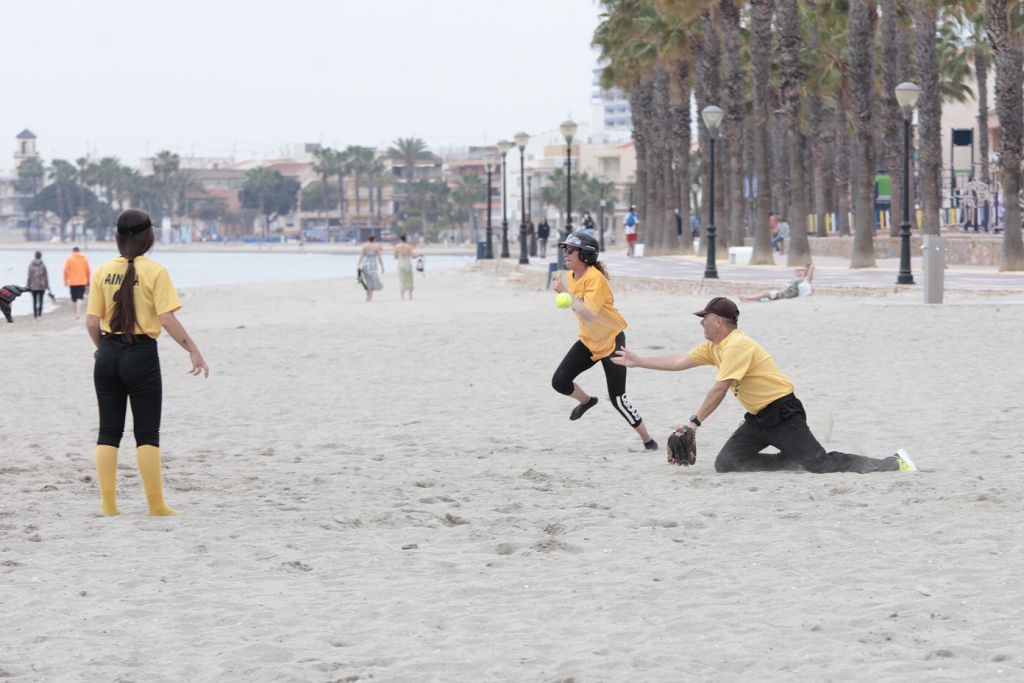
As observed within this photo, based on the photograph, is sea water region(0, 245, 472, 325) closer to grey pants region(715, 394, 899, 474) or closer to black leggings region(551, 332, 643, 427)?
black leggings region(551, 332, 643, 427)

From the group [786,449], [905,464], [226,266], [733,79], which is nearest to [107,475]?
[786,449]

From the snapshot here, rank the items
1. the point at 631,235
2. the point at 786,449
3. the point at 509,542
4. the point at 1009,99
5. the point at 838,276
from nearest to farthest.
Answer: the point at 509,542 → the point at 786,449 → the point at 1009,99 → the point at 838,276 → the point at 631,235

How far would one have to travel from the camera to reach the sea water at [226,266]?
229 ft

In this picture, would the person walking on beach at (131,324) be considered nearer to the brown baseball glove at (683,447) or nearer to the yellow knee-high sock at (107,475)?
the yellow knee-high sock at (107,475)

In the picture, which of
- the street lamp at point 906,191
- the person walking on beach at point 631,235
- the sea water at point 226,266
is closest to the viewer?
the street lamp at point 906,191

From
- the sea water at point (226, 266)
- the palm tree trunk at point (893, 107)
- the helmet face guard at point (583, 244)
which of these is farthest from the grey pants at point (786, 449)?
the palm tree trunk at point (893, 107)

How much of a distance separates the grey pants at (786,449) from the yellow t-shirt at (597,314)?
1.21 m

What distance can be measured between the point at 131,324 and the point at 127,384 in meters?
0.30

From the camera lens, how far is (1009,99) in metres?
28.1

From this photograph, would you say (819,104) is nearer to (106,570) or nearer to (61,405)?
(61,405)

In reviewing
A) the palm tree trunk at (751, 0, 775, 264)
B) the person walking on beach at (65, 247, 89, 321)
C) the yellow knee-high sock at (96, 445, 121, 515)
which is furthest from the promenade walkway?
the yellow knee-high sock at (96, 445, 121, 515)

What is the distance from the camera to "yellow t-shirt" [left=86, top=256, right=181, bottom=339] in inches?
283

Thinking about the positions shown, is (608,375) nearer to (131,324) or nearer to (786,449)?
(786,449)

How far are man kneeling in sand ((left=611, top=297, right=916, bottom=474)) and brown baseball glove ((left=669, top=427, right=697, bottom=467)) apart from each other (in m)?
0.06
